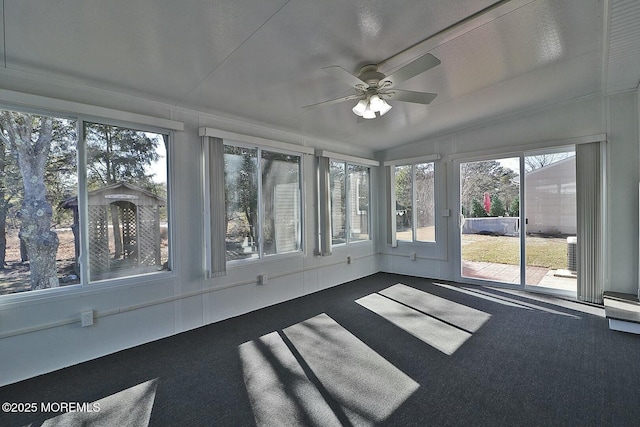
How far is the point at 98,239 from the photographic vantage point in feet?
9.53

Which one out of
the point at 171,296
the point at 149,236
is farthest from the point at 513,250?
the point at 149,236

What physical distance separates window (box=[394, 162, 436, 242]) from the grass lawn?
675mm

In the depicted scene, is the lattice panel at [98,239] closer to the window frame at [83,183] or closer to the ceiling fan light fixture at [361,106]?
the window frame at [83,183]

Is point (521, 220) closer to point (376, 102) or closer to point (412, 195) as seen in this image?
point (412, 195)

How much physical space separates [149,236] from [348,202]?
3.49 m

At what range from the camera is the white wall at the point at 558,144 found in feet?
12.8

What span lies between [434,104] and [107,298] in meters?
4.35

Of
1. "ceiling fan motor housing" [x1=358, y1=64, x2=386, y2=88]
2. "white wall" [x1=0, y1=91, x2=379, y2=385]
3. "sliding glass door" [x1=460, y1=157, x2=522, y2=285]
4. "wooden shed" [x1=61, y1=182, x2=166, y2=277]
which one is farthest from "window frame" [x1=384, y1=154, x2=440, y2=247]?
"wooden shed" [x1=61, y1=182, x2=166, y2=277]

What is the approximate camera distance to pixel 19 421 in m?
1.97

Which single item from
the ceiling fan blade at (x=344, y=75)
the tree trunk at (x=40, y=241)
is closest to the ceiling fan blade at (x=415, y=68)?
the ceiling fan blade at (x=344, y=75)

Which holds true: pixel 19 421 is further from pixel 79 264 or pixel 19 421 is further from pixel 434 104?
pixel 434 104

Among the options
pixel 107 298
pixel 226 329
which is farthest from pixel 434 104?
pixel 107 298

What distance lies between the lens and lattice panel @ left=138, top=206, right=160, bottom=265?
3203 mm

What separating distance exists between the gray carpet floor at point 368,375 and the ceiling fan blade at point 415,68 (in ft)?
7.87
